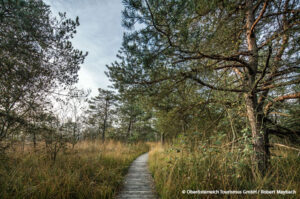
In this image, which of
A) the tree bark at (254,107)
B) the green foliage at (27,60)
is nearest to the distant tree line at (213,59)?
the tree bark at (254,107)

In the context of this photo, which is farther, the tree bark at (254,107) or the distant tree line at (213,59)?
the tree bark at (254,107)

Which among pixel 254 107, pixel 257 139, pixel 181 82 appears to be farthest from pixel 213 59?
pixel 257 139

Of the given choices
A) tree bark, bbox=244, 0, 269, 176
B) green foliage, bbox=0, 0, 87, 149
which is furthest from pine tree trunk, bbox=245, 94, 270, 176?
green foliage, bbox=0, 0, 87, 149

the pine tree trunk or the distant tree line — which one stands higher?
the distant tree line

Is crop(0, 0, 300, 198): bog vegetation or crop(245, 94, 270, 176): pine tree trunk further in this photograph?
crop(245, 94, 270, 176): pine tree trunk

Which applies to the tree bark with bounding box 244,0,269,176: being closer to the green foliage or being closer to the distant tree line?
the distant tree line

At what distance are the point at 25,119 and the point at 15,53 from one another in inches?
62.5

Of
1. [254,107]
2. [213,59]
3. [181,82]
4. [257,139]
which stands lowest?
[257,139]

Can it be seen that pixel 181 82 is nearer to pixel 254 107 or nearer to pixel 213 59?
pixel 213 59

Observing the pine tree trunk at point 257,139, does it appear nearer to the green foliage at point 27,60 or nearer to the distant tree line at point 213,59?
the distant tree line at point 213,59

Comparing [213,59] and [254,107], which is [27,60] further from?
[254,107]

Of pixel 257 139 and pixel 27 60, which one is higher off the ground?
pixel 27 60

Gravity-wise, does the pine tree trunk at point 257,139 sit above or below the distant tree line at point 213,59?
below

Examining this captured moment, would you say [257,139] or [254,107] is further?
[254,107]
